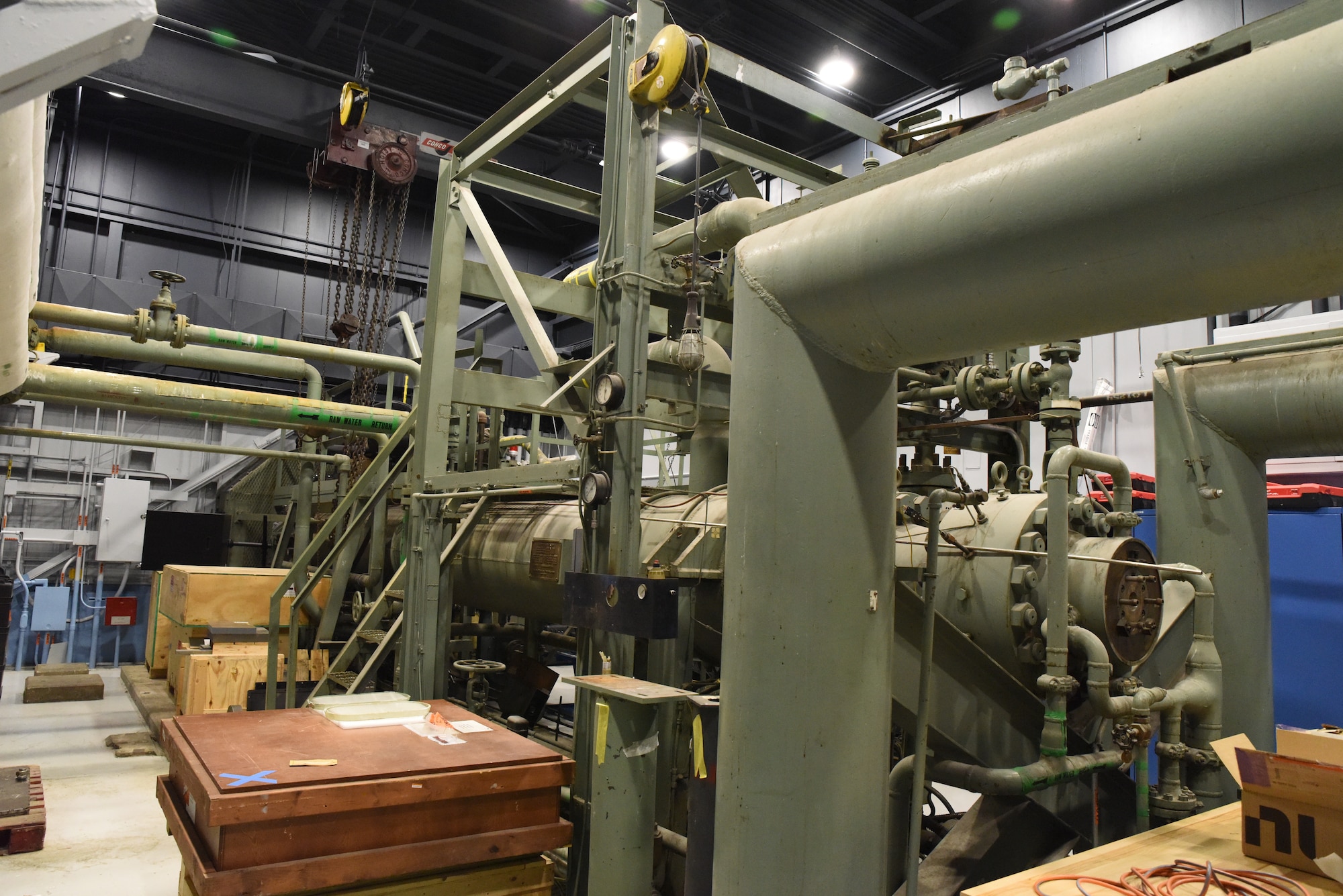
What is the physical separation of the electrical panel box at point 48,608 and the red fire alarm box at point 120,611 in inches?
20.9

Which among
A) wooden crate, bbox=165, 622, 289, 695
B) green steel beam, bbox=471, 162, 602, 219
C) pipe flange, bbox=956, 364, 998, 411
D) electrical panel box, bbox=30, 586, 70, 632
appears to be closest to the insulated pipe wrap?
pipe flange, bbox=956, 364, 998, 411

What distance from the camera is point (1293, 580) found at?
6.08 metres

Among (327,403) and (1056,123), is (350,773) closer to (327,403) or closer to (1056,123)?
(1056,123)

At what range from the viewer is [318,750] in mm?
3121

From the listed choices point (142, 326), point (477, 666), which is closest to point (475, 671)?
point (477, 666)

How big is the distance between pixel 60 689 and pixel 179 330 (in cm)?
433

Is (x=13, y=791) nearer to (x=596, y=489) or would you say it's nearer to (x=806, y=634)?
(x=596, y=489)

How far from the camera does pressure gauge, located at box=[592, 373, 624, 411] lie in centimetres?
360

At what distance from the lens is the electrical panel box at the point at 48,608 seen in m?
10.3

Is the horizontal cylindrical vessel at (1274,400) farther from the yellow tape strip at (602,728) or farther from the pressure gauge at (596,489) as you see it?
the yellow tape strip at (602,728)

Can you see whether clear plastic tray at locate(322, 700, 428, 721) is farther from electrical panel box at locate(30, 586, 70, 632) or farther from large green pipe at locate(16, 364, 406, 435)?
electrical panel box at locate(30, 586, 70, 632)

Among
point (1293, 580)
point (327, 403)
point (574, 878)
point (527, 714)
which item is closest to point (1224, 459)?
point (1293, 580)

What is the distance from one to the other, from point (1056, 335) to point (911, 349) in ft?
1.30

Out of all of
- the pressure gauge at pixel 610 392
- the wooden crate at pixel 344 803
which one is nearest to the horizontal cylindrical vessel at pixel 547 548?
the pressure gauge at pixel 610 392
